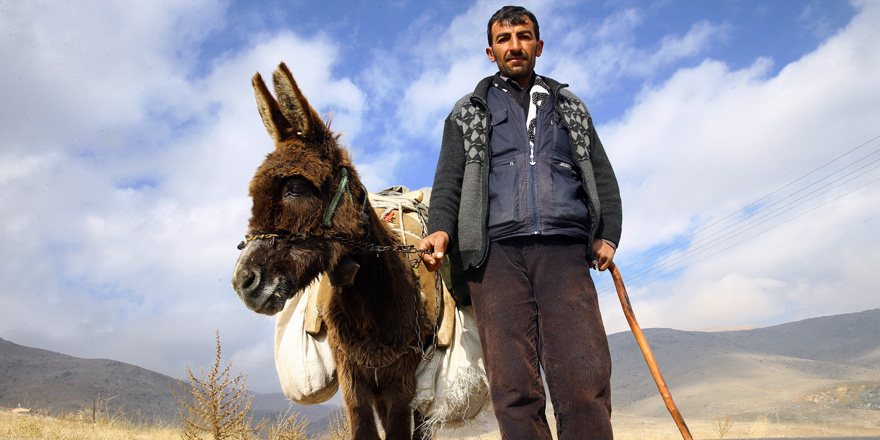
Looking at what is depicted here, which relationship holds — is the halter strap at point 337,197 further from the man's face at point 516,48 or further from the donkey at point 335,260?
the man's face at point 516,48

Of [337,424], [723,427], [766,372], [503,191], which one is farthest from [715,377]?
[503,191]

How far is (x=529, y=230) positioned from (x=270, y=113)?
5.70 feet

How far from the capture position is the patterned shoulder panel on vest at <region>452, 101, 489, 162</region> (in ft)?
9.84

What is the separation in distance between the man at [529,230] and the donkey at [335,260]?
0.57 metres

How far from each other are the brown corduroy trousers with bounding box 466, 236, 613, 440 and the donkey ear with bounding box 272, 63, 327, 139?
134 centimetres

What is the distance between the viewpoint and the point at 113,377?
57.0m

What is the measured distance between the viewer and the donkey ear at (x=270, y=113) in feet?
10.6

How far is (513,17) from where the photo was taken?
10.7 feet

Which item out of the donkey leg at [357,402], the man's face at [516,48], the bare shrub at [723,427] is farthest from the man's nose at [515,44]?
the bare shrub at [723,427]

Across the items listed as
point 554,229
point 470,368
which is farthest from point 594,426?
point 470,368

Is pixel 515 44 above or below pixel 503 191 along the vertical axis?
above

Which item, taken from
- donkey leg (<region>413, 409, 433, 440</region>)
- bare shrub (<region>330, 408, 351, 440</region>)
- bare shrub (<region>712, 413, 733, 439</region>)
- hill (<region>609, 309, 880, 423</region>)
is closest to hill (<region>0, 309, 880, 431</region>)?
hill (<region>609, 309, 880, 423</region>)

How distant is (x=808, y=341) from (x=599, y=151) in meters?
97.6

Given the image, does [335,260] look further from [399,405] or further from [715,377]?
[715,377]
